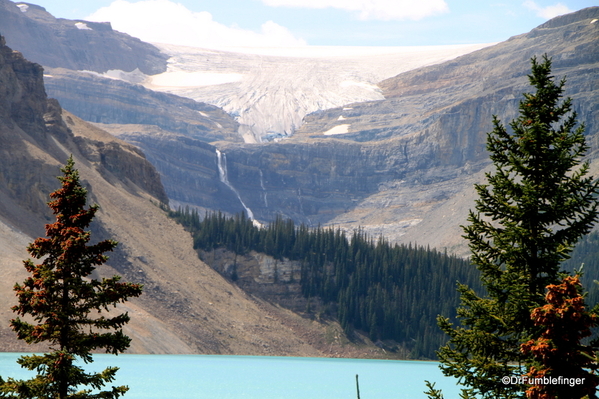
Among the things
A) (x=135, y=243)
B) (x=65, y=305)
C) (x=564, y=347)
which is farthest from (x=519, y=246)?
(x=135, y=243)

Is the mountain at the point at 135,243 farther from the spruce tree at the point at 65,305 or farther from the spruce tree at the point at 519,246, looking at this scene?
the spruce tree at the point at 519,246

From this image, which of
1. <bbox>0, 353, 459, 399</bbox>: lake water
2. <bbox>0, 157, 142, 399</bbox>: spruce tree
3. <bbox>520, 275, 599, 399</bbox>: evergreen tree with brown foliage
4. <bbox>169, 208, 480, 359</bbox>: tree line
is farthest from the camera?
<bbox>169, 208, 480, 359</bbox>: tree line

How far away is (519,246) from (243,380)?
5513 cm

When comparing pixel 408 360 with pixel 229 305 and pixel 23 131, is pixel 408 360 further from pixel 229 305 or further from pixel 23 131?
pixel 23 131

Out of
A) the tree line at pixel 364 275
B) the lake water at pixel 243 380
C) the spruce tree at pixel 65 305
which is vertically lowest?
the tree line at pixel 364 275

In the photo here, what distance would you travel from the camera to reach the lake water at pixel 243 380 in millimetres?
56366

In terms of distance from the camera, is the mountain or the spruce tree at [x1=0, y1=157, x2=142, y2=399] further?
the mountain

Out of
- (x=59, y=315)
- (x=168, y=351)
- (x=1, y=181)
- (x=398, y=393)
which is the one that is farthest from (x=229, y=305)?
(x=59, y=315)

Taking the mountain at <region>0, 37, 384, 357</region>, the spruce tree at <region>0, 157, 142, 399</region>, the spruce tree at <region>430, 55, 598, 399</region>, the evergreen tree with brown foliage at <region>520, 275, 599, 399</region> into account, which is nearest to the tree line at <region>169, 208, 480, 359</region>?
the mountain at <region>0, 37, 384, 357</region>

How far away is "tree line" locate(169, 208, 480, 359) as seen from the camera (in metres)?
146

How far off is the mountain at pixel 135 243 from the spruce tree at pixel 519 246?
280 ft

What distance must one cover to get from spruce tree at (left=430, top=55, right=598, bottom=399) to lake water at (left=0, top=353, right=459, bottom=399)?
3958 cm

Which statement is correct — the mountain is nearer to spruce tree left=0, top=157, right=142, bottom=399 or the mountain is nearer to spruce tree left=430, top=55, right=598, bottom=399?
spruce tree left=0, top=157, right=142, bottom=399

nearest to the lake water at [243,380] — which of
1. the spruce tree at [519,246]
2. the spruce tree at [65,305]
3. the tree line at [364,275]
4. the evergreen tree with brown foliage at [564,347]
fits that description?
the spruce tree at [65,305]
